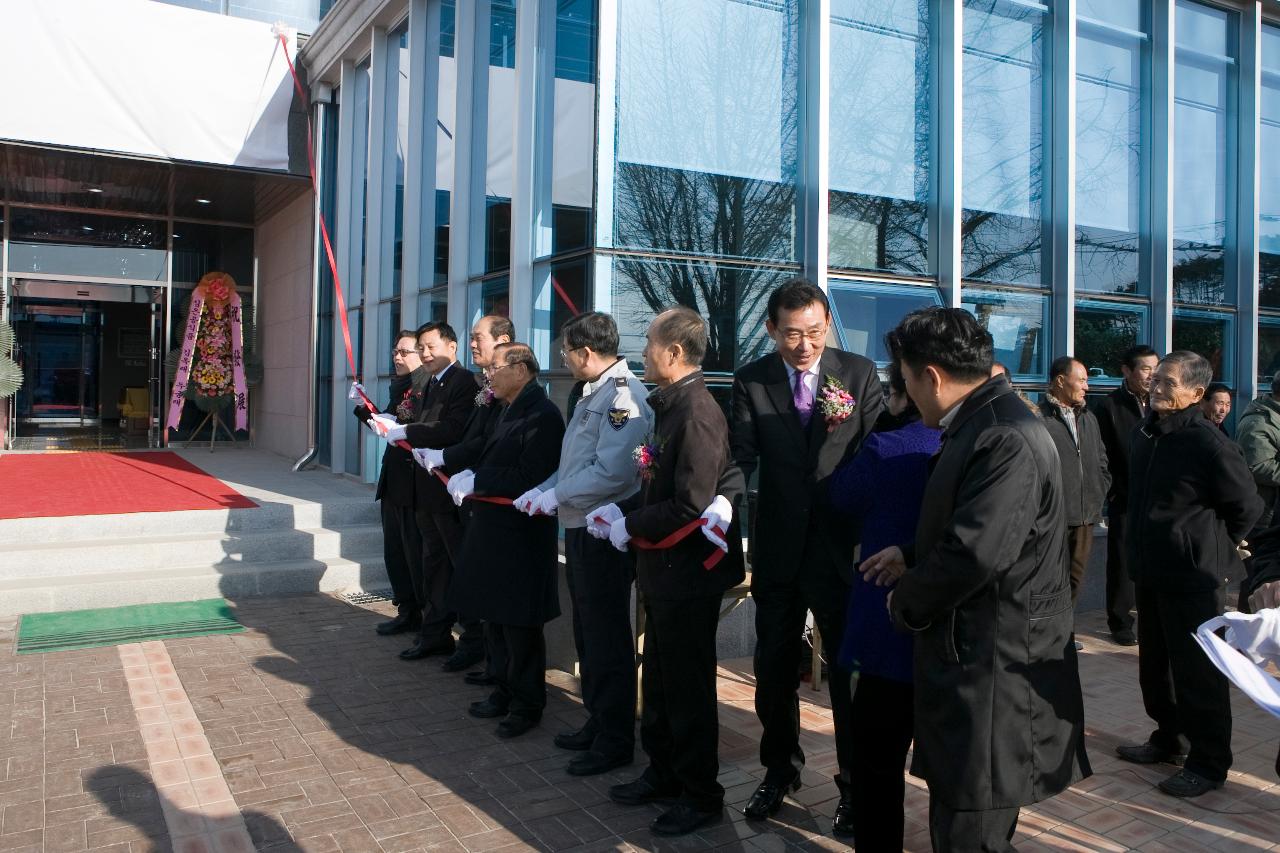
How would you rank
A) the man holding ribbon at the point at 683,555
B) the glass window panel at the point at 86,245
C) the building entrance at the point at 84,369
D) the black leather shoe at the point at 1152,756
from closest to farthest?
1. the man holding ribbon at the point at 683,555
2. the black leather shoe at the point at 1152,756
3. the glass window panel at the point at 86,245
4. the building entrance at the point at 84,369

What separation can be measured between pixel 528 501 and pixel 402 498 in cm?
191

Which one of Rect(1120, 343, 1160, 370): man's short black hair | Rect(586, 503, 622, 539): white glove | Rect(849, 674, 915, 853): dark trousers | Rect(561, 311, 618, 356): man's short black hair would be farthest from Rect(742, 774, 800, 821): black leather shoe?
Rect(1120, 343, 1160, 370): man's short black hair

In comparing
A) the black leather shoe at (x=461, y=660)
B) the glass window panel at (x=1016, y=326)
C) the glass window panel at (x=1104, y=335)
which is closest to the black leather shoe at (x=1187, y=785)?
the black leather shoe at (x=461, y=660)

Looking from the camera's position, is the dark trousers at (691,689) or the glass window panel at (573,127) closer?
the dark trousers at (691,689)

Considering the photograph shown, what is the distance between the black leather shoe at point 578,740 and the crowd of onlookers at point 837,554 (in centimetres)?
1

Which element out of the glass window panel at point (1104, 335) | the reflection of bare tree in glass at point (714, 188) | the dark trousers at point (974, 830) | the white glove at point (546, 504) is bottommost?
the dark trousers at point (974, 830)

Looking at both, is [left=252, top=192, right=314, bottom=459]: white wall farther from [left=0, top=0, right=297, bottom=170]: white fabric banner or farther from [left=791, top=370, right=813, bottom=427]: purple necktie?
[left=791, top=370, right=813, bottom=427]: purple necktie

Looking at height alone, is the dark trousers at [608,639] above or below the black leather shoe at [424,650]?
above

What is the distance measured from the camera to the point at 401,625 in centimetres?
636

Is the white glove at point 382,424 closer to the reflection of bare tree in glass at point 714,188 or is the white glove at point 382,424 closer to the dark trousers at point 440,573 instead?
the dark trousers at point 440,573

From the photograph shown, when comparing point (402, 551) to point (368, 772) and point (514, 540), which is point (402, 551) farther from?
point (368, 772)

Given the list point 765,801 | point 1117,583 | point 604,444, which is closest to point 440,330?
point 604,444

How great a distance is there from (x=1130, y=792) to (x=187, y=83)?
434 inches

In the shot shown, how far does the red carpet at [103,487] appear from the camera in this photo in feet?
26.8
